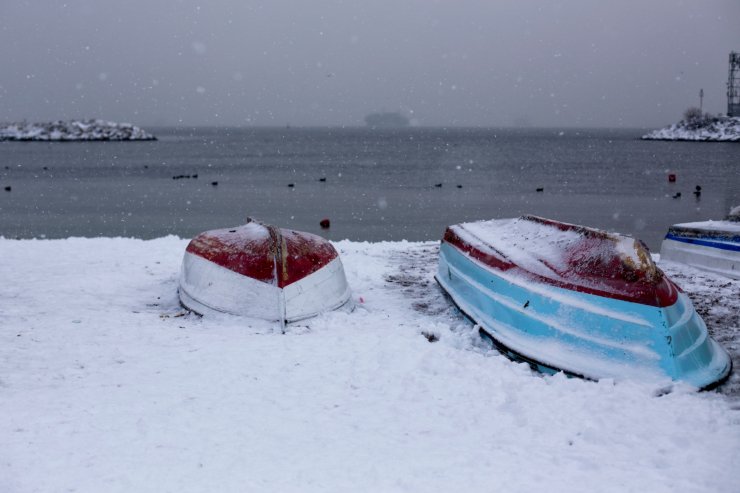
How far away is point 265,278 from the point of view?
328 inches

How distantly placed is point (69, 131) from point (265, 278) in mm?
148684

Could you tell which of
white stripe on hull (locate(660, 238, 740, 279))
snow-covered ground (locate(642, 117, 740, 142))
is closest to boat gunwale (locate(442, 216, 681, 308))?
white stripe on hull (locate(660, 238, 740, 279))

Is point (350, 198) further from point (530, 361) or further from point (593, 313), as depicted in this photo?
point (593, 313)

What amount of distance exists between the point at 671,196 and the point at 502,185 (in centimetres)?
1267

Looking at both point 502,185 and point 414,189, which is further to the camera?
point 502,185

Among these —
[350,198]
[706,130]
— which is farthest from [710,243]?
[706,130]

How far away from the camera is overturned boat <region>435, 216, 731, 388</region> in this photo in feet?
21.3

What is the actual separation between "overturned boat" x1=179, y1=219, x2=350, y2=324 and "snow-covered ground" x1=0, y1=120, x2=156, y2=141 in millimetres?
141303

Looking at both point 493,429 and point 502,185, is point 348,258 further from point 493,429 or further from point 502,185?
point 502,185

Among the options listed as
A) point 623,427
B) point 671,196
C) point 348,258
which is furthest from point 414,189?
point 623,427

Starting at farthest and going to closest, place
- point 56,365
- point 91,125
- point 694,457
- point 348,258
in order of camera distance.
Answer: point 91,125 → point 348,258 → point 56,365 → point 694,457

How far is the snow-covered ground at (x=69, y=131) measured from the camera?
138000mm

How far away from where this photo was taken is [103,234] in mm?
27500

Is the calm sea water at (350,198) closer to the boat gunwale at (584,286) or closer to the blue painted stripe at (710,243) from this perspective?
the blue painted stripe at (710,243)
